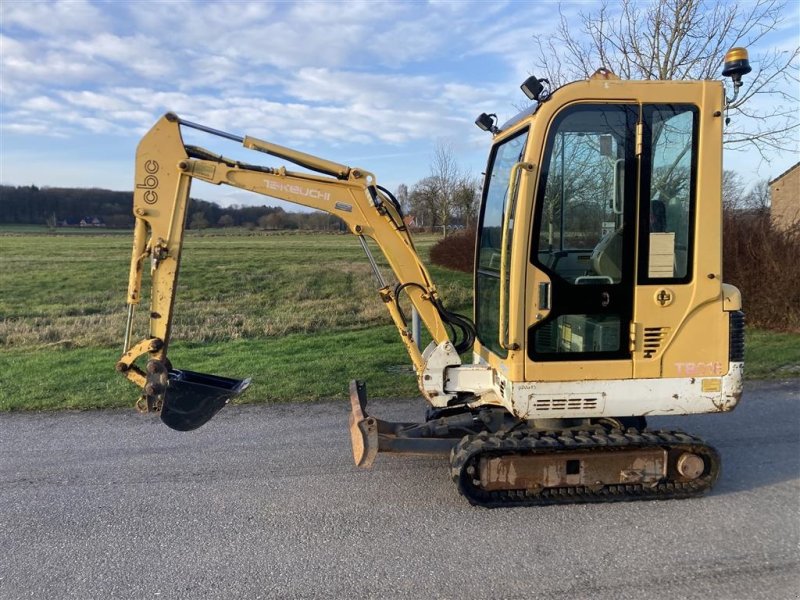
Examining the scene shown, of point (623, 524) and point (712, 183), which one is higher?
point (712, 183)

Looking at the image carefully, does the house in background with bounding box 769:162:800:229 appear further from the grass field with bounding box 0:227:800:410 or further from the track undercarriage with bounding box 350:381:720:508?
the track undercarriage with bounding box 350:381:720:508

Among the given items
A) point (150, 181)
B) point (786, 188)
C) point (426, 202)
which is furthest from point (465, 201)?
point (150, 181)

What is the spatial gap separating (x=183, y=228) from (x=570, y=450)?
3.24m

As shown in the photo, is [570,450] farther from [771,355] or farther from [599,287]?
[771,355]

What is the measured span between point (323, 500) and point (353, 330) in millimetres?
7802

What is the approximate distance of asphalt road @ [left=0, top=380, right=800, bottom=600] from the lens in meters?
3.42

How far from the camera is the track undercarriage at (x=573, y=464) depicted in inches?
168

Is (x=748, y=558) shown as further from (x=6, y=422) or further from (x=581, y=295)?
(x=6, y=422)

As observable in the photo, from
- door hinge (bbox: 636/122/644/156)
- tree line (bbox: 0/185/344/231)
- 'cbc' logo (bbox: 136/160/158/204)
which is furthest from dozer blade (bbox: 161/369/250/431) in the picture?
tree line (bbox: 0/185/344/231)

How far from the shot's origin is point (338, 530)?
4.03m

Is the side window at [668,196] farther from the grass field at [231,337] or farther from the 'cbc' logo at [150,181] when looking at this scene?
the 'cbc' logo at [150,181]

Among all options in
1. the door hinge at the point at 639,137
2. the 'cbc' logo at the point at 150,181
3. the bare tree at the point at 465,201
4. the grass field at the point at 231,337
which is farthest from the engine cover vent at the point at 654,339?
the bare tree at the point at 465,201

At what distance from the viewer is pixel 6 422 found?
20.8ft

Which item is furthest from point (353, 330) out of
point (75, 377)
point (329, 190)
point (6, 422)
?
point (329, 190)
